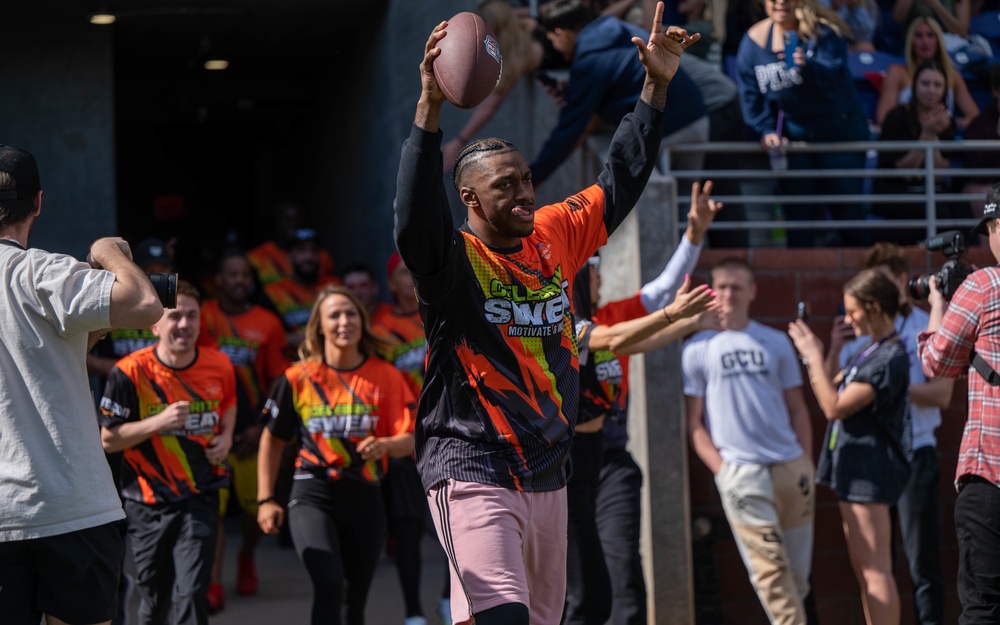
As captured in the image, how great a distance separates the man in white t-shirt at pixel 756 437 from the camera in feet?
24.0

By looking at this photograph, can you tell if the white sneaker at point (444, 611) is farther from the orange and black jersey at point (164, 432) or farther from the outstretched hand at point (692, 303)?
the outstretched hand at point (692, 303)

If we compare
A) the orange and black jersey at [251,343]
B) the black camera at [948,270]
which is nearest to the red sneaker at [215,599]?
the orange and black jersey at [251,343]

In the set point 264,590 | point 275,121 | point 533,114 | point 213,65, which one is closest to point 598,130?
point 533,114

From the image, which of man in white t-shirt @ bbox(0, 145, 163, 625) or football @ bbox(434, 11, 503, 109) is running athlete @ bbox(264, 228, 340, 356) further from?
football @ bbox(434, 11, 503, 109)

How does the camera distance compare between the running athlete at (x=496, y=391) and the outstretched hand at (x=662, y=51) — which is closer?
the running athlete at (x=496, y=391)

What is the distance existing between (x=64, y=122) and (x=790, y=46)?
5699mm

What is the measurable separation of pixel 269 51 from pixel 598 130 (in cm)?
476

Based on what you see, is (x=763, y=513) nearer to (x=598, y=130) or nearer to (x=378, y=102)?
(x=598, y=130)

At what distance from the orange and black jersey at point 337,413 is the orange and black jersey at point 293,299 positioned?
9.56 feet

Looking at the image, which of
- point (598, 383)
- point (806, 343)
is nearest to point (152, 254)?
point (598, 383)

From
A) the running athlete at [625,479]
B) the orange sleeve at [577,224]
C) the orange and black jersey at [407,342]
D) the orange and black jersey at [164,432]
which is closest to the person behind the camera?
the orange sleeve at [577,224]

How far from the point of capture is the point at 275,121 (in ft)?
52.6

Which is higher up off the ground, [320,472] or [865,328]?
[865,328]

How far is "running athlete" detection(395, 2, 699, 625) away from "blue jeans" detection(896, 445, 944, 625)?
346 centimetres
